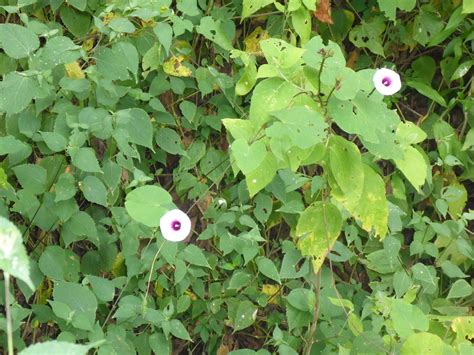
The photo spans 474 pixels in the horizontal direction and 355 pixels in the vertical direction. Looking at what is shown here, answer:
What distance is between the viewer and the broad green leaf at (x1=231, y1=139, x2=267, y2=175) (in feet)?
5.69

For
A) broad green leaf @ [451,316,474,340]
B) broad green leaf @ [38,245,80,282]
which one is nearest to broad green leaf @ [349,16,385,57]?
broad green leaf @ [451,316,474,340]

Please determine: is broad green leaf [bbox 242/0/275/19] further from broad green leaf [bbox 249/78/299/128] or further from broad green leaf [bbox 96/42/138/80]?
broad green leaf [bbox 249/78/299/128]

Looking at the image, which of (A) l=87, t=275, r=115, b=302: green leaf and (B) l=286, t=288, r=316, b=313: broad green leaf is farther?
(B) l=286, t=288, r=316, b=313: broad green leaf

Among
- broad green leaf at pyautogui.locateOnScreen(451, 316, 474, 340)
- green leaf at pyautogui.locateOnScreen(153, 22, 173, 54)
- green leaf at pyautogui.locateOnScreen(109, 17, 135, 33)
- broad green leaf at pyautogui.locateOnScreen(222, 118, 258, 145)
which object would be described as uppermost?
green leaf at pyautogui.locateOnScreen(109, 17, 135, 33)

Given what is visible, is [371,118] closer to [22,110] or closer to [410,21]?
[22,110]

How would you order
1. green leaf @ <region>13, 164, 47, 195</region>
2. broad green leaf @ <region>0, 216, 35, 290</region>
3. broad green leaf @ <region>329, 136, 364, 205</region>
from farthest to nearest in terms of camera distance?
green leaf @ <region>13, 164, 47, 195</region>
broad green leaf @ <region>329, 136, 364, 205</region>
broad green leaf @ <region>0, 216, 35, 290</region>

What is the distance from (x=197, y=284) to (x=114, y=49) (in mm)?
729

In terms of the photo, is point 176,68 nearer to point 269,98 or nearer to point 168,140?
point 168,140

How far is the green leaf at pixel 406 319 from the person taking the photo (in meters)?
1.84

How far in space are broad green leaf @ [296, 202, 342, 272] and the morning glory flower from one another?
0.87 ft

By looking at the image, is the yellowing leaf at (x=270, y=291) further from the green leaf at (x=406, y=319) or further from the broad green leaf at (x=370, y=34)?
the broad green leaf at (x=370, y=34)

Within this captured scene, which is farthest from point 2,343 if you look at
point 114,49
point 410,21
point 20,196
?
point 410,21

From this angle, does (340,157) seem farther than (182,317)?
No

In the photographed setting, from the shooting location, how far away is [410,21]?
2824mm
